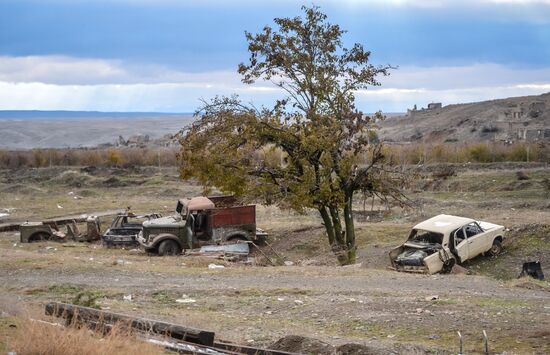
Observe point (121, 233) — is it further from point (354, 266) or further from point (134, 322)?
point (134, 322)

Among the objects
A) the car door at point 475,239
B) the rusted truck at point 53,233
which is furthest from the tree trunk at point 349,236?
the rusted truck at point 53,233

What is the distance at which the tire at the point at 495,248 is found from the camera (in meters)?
22.6

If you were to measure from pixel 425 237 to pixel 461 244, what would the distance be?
41.7 inches

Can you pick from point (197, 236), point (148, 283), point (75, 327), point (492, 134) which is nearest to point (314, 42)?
point (197, 236)

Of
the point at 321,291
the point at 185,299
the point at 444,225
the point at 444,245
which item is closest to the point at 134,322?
the point at 185,299

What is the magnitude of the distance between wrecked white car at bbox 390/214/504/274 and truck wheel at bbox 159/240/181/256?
748 centimetres

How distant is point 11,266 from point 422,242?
1129 centimetres

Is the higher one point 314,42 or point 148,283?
point 314,42

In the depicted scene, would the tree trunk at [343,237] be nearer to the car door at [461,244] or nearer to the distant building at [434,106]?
the car door at [461,244]

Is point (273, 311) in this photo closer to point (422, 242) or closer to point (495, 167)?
point (422, 242)

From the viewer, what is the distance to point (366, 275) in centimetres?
1864

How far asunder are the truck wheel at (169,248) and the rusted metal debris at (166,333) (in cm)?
1347

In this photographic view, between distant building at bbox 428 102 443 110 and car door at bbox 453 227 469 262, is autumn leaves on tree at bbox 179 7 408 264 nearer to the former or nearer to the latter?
car door at bbox 453 227 469 262

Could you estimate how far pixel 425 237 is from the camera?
21703 mm
